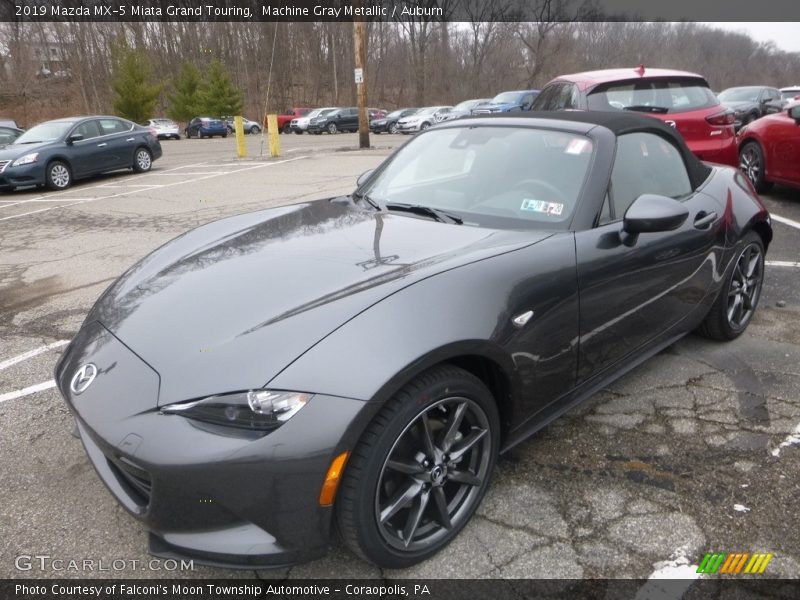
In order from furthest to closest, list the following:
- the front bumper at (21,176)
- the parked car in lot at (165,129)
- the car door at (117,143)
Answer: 1. the parked car in lot at (165,129)
2. the car door at (117,143)
3. the front bumper at (21,176)

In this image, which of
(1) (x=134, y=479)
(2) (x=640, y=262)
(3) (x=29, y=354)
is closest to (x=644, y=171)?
(2) (x=640, y=262)

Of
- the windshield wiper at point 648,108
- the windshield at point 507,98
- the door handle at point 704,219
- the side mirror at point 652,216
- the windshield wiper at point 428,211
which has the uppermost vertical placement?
the windshield wiper at point 648,108

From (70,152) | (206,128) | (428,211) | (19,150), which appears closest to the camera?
(428,211)

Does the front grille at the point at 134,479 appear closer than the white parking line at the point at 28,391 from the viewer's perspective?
Yes

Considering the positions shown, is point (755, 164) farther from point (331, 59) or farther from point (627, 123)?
point (331, 59)

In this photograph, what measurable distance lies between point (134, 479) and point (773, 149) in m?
8.09

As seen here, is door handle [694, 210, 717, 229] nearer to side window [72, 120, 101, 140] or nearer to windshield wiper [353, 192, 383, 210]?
windshield wiper [353, 192, 383, 210]

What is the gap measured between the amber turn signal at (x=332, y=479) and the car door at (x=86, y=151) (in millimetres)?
12283

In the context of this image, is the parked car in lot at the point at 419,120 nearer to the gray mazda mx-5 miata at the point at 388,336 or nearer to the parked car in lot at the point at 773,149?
the parked car in lot at the point at 773,149

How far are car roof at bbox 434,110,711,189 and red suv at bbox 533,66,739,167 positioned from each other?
10.5 feet

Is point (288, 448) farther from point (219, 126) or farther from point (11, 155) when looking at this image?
point (219, 126)

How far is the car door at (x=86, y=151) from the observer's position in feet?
39.3

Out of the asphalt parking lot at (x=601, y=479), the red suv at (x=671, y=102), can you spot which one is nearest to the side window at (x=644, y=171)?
the asphalt parking lot at (x=601, y=479)

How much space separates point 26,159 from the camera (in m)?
11.1
